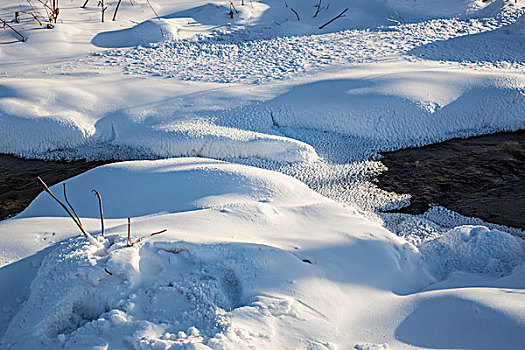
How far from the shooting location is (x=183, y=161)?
7.75 feet

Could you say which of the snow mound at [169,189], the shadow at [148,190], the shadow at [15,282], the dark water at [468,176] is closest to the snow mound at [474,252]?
the dark water at [468,176]

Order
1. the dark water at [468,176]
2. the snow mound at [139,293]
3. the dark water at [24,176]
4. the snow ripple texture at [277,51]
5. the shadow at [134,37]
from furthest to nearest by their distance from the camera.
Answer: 1. the shadow at [134,37]
2. the snow ripple texture at [277,51]
3. the dark water at [24,176]
4. the dark water at [468,176]
5. the snow mound at [139,293]

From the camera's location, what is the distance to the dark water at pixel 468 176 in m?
2.29

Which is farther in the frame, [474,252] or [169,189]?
[169,189]

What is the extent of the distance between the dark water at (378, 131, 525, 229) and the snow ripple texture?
1007mm

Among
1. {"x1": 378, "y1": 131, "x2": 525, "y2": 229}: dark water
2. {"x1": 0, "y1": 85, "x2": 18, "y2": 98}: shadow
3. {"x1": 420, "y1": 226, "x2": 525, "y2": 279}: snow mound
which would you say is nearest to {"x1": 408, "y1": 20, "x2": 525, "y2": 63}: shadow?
{"x1": 378, "y1": 131, "x2": 525, "y2": 229}: dark water

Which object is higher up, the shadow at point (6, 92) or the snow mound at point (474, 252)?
the shadow at point (6, 92)

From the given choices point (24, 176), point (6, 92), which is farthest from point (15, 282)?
point (6, 92)

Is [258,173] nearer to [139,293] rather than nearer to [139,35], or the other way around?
[139,293]

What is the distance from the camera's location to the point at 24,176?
8.68 ft

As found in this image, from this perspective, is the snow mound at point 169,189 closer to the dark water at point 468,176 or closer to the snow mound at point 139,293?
the snow mound at point 139,293

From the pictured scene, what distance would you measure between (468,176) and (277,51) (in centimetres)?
191

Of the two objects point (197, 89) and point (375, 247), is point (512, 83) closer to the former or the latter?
point (375, 247)

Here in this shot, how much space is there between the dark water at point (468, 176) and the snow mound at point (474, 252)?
1.16 ft
